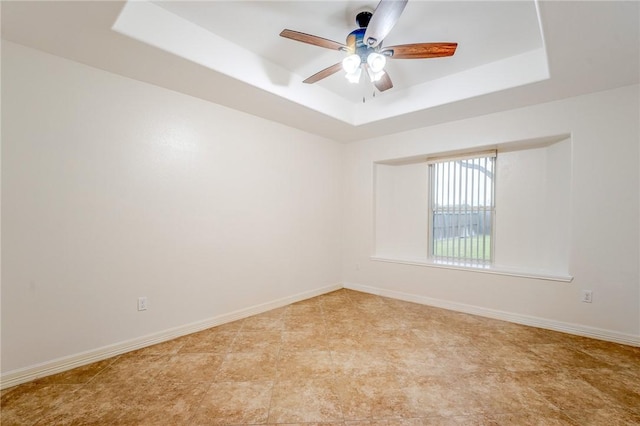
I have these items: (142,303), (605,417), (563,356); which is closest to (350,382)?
(605,417)

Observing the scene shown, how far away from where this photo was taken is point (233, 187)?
334cm

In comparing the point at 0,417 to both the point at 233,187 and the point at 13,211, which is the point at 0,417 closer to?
the point at 13,211

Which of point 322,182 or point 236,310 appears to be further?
point 322,182

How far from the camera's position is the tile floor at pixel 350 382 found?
174 cm

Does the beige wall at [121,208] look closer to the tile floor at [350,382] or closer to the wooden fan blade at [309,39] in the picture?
the tile floor at [350,382]

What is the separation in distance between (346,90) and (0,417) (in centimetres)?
409

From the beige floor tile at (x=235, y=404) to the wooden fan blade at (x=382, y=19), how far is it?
2.61m

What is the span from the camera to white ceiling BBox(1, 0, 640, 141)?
6.16 ft

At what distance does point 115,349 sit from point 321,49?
3.37 m

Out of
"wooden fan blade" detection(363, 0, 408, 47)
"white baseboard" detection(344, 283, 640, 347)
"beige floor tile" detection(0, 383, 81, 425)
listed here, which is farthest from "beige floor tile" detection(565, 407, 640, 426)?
"beige floor tile" detection(0, 383, 81, 425)

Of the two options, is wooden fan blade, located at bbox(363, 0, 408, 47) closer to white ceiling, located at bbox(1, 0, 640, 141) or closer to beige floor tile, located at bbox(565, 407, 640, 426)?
white ceiling, located at bbox(1, 0, 640, 141)

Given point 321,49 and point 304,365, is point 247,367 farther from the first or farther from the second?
point 321,49

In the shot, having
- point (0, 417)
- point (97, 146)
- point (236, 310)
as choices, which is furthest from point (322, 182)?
point (0, 417)

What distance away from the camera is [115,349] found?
248cm
